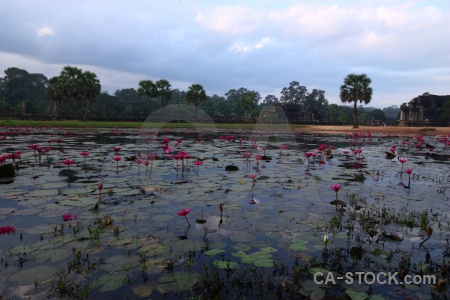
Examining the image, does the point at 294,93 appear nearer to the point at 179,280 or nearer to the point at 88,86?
the point at 88,86

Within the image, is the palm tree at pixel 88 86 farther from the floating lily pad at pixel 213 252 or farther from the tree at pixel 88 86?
the floating lily pad at pixel 213 252

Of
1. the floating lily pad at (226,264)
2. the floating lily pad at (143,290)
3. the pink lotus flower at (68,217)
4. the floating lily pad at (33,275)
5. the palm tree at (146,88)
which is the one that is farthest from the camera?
the palm tree at (146,88)

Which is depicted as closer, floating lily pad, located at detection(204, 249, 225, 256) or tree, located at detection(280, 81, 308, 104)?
floating lily pad, located at detection(204, 249, 225, 256)

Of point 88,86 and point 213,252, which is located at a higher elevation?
point 88,86

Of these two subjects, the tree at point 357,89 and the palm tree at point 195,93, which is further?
the palm tree at point 195,93

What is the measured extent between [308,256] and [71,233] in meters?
2.71

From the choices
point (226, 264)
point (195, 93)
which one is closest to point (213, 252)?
point (226, 264)

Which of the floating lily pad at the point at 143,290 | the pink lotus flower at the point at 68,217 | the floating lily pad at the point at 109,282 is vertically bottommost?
the floating lily pad at the point at 143,290

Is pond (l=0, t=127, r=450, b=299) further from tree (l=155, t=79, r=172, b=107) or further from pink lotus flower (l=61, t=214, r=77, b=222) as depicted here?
tree (l=155, t=79, r=172, b=107)

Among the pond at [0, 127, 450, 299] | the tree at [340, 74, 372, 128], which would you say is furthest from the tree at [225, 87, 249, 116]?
the pond at [0, 127, 450, 299]

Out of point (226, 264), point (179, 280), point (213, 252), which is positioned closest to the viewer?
Result: point (179, 280)

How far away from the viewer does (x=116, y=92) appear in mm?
130750

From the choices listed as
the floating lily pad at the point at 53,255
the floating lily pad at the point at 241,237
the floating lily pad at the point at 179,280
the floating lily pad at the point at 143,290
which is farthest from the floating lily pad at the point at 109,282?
the floating lily pad at the point at 241,237

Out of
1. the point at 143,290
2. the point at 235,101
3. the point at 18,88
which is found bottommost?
the point at 143,290
